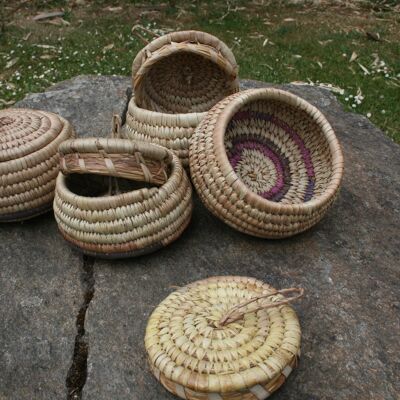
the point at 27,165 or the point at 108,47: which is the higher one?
the point at 27,165

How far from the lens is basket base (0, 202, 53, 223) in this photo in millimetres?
2479

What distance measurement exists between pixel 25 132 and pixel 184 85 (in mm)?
922

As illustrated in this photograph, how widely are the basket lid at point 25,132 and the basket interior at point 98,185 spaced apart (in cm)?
25

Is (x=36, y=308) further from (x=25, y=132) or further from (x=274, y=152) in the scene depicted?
(x=274, y=152)

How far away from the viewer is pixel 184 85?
2945mm

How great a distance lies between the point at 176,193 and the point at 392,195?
48.1 inches

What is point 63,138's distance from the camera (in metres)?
2.53

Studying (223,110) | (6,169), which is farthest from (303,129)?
(6,169)

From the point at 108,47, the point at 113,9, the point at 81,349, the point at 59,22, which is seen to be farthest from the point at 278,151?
the point at 113,9

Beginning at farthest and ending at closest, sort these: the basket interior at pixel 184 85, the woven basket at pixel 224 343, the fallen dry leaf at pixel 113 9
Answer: the fallen dry leaf at pixel 113 9 < the basket interior at pixel 184 85 < the woven basket at pixel 224 343

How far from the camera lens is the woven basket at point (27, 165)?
93.7 inches

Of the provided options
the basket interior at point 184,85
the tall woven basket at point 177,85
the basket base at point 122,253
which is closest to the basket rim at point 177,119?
the tall woven basket at point 177,85

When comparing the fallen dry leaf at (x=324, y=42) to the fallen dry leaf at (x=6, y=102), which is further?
the fallen dry leaf at (x=324, y=42)

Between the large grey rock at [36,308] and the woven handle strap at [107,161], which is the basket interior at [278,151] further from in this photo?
the large grey rock at [36,308]
